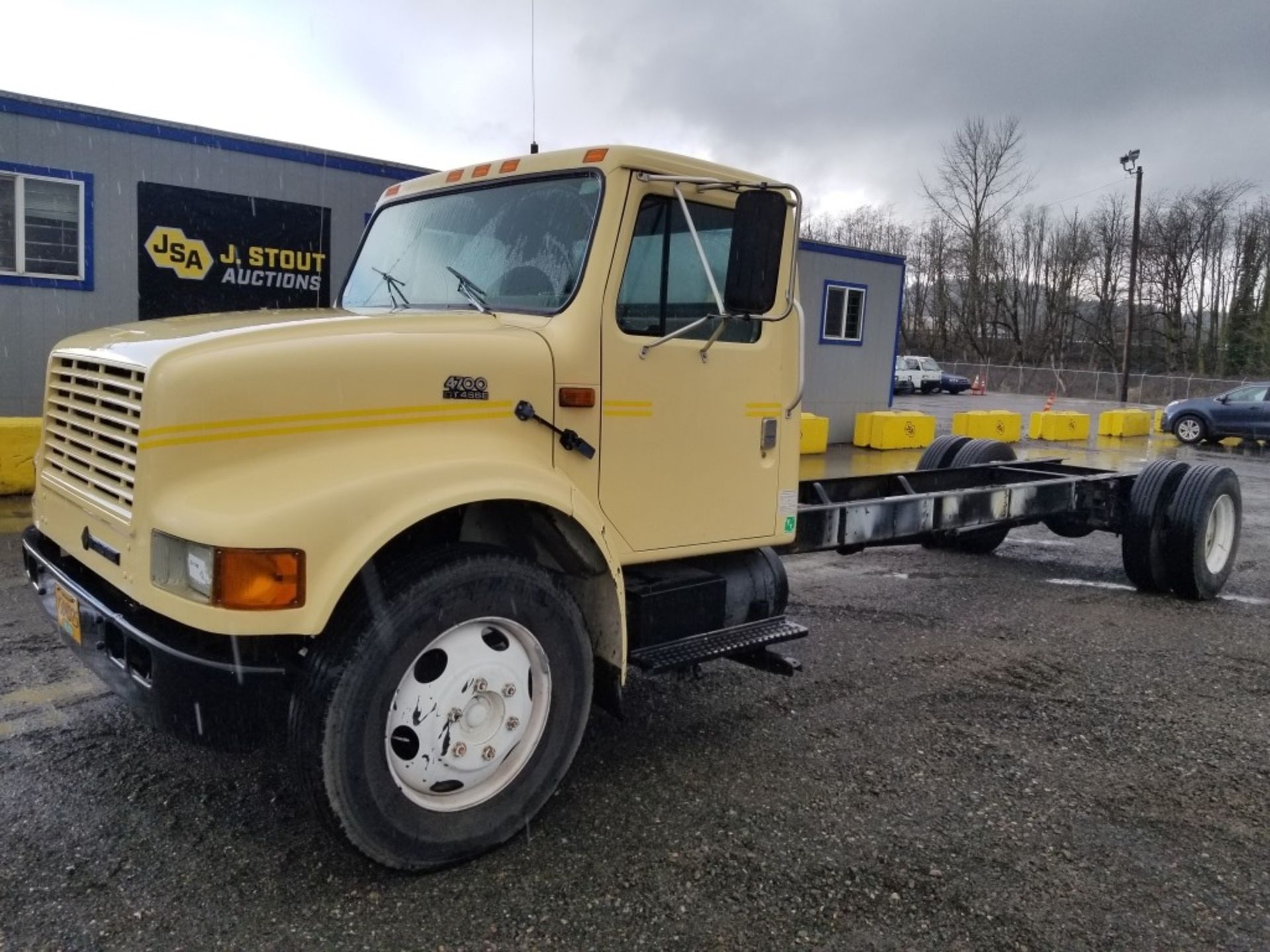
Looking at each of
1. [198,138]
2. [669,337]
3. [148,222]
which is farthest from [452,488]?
[198,138]

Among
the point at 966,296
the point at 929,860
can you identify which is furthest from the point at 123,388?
the point at 966,296

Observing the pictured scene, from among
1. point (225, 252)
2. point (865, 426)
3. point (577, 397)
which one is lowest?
point (865, 426)

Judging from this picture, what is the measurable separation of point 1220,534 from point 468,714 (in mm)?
6494

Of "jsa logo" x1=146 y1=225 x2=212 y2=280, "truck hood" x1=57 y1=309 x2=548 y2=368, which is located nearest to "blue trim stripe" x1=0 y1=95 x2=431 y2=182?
"jsa logo" x1=146 y1=225 x2=212 y2=280

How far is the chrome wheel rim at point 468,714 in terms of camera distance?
2824 millimetres

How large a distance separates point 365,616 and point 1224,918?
9.09ft

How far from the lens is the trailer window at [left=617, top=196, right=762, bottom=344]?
3.43 meters

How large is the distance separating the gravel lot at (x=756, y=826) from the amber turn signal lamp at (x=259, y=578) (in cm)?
90

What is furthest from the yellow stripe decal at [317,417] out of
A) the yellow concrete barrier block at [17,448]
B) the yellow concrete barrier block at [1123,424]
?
the yellow concrete barrier block at [1123,424]

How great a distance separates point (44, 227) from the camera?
978cm

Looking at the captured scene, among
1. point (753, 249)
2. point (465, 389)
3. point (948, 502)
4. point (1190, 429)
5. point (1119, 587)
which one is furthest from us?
point (1190, 429)

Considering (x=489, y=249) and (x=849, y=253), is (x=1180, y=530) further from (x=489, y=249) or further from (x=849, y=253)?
(x=849, y=253)

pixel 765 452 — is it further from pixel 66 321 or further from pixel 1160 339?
pixel 1160 339

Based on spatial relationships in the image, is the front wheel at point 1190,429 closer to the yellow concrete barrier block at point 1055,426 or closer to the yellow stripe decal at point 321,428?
the yellow concrete barrier block at point 1055,426
